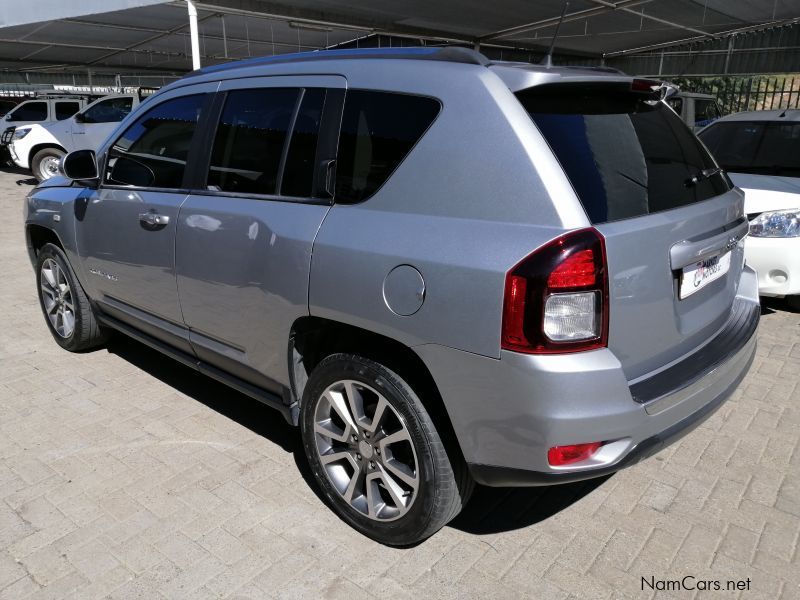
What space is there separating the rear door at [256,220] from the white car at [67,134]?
1191 centimetres

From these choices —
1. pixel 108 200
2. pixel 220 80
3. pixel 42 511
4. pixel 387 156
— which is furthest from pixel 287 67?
pixel 42 511

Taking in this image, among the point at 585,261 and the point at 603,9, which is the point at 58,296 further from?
the point at 603,9

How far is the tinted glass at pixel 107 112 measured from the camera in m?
13.7

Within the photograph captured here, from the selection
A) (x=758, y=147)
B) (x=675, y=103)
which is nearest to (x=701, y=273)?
(x=758, y=147)

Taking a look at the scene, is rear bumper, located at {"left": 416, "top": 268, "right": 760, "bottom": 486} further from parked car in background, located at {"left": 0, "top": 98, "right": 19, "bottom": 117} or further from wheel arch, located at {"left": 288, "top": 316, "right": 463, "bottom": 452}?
parked car in background, located at {"left": 0, "top": 98, "right": 19, "bottom": 117}

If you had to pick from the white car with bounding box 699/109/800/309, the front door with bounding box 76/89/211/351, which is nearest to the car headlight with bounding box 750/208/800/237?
the white car with bounding box 699/109/800/309

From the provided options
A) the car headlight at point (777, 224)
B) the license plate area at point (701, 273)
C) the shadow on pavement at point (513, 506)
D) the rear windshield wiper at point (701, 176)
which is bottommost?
the shadow on pavement at point (513, 506)

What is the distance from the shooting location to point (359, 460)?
8.66 ft

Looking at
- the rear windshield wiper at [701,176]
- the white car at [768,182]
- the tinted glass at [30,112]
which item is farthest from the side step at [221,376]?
the tinted glass at [30,112]

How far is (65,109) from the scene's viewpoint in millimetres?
14156

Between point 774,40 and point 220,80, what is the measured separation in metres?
19.6

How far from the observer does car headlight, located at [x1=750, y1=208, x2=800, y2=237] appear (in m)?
4.79

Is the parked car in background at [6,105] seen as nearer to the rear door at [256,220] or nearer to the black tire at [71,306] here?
Answer: the black tire at [71,306]

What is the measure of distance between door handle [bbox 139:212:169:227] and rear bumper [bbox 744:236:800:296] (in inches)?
157
